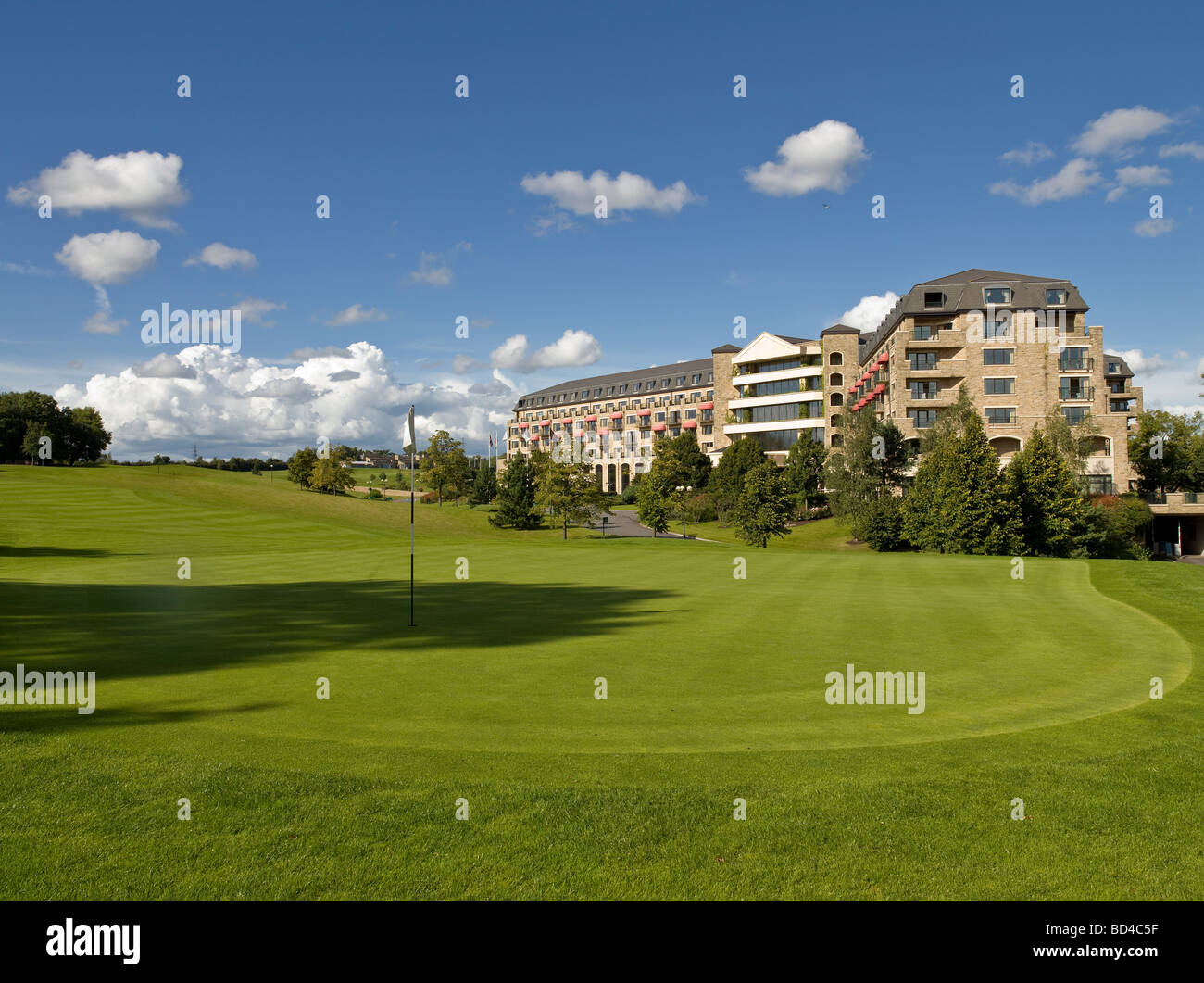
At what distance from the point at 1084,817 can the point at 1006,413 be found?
85.4 m

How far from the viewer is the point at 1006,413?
8188 centimetres

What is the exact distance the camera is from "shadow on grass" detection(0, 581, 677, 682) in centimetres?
1617

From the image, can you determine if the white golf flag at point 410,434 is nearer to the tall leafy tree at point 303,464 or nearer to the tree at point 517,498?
the tree at point 517,498

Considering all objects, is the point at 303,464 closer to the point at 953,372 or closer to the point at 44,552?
the point at 44,552

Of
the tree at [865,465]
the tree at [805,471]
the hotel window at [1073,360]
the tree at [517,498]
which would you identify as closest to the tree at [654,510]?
the tree at [517,498]

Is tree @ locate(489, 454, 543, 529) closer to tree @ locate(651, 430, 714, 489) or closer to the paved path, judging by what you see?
the paved path

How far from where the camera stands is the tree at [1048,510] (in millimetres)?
60156

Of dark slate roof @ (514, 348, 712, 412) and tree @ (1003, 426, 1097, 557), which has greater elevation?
dark slate roof @ (514, 348, 712, 412)

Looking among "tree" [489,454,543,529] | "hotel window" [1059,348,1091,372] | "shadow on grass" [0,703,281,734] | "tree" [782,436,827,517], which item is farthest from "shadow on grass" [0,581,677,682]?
"hotel window" [1059,348,1091,372]

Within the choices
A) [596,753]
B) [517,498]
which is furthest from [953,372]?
[596,753]

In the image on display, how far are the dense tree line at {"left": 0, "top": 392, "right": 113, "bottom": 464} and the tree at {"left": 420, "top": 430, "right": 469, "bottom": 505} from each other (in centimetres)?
6301
